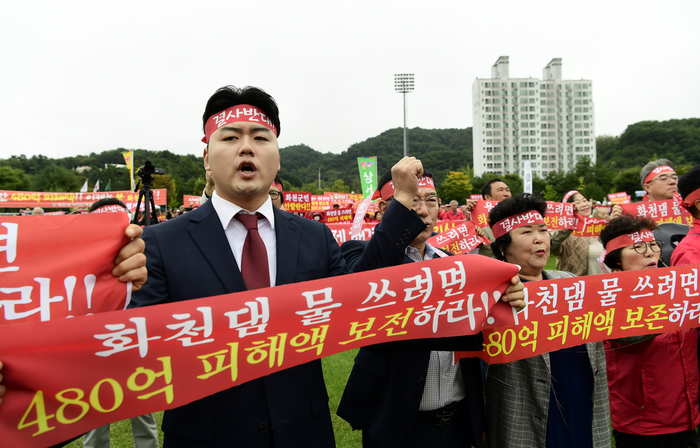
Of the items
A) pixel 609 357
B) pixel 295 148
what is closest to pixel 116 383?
pixel 609 357

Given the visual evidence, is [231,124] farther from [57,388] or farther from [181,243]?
[57,388]

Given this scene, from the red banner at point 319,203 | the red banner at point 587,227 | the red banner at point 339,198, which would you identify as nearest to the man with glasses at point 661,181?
the red banner at point 587,227

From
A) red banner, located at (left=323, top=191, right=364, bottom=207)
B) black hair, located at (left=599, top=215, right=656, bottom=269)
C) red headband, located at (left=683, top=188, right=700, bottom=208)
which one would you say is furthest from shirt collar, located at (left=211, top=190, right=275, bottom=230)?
red banner, located at (left=323, top=191, right=364, bottom=207)

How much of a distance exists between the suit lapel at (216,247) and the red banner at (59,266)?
0.31m

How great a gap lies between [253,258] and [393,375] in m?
1.18

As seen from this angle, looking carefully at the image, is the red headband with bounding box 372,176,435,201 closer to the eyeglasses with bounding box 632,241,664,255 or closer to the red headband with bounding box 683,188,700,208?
the eyeglasses with bounding box 632,241,664,255

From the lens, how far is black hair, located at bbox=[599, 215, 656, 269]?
10.1 ft

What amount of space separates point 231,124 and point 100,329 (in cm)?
110

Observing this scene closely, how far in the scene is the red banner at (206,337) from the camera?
4.33 ft

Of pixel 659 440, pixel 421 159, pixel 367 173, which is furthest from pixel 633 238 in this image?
pixel 421 159

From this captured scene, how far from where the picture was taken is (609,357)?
117 inches

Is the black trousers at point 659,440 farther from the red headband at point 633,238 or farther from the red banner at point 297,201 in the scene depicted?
the red banner at point 297,201

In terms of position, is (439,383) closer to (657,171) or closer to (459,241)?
(459,241)

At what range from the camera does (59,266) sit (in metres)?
1.44
